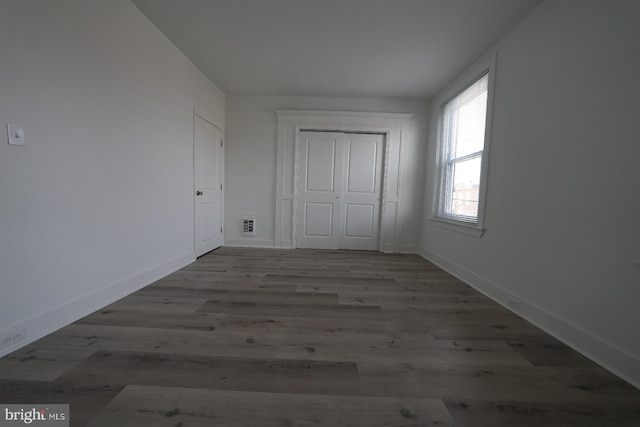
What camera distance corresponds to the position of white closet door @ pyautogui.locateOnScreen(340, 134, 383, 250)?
4398mm

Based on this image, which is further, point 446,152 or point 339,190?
point 339,190

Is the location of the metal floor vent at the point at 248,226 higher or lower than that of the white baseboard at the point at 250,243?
higher

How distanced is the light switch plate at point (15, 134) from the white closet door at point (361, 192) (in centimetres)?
374

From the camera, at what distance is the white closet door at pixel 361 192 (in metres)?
4.40

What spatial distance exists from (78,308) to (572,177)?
385 centimetres

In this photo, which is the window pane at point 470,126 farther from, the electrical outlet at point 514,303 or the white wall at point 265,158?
the electrical outlet at point 514,303

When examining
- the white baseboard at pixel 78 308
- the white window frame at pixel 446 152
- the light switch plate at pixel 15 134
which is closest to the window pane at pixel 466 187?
the white window frame at pixel 446 152

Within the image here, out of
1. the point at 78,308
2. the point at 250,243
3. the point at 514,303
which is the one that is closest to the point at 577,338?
the point at 514,303

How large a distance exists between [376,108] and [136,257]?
410cm

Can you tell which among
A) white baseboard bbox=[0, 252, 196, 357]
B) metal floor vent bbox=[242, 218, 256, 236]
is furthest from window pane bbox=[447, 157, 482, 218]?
white baseboard bbox=[0, 252, 196, 357]

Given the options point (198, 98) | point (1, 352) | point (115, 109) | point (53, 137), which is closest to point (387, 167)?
point (198, 98)

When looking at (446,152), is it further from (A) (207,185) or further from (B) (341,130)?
(A) (207,185)

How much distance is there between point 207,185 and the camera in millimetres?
3811

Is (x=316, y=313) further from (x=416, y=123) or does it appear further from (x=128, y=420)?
(x=416, y=123)
